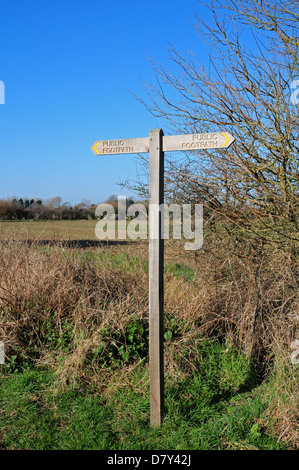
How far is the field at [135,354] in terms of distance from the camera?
11.9ft

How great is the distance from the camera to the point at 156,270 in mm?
3744

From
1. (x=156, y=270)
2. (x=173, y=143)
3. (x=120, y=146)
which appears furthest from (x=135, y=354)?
(x=173, y=143)

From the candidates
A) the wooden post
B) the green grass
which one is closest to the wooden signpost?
the wooden post

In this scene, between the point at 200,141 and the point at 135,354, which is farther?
the point at 135,354

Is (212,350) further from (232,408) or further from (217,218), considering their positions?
(217,218)

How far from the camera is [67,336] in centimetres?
504

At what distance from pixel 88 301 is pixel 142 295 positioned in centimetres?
75

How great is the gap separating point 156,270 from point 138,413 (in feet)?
4.59

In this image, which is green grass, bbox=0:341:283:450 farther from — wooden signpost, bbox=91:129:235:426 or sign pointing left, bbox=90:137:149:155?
sign pointing left, bbox=90:137:149:155

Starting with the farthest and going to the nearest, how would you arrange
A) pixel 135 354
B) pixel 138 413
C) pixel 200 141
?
pixel 135 354 → pixel 138 413 → pixel 200 141

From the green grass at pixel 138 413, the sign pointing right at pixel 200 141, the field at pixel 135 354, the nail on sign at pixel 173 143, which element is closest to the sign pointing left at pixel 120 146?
the nail on sign at pixel 173 143

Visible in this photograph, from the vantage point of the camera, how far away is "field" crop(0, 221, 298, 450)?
3.62 m

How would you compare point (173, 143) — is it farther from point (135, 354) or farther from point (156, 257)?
point (135, 354)

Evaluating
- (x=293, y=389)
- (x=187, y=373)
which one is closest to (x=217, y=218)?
(x=187, y=373)
